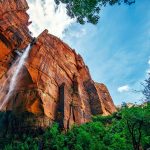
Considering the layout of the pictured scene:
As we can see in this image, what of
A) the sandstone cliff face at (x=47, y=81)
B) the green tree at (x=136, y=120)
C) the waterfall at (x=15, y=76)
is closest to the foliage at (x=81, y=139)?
the green tree at (x=136, y=120)

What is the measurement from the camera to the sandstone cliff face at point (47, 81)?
122ft

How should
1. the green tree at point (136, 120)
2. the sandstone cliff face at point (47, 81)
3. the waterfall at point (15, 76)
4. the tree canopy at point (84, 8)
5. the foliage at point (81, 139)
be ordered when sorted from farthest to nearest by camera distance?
the waterfall at point (15, 76) < the sandstone cliff face at point (47, 81) < the foliage at point (81, 139) < the green tree at point (136, 120) < the tree canopy at point (84, 8)

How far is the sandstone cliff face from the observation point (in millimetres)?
37156

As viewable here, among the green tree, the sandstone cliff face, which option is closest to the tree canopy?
the green tree

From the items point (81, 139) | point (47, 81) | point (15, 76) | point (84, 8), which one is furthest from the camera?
point (15, 76)

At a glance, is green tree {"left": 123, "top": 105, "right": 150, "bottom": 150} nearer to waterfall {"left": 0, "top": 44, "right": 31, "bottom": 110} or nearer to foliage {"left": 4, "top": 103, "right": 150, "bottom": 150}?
foliage {"left": 4, "top": 103, "right": 150, "bottom": 150}

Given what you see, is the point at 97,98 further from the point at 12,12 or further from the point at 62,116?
the point at 12,12

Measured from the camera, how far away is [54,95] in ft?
134

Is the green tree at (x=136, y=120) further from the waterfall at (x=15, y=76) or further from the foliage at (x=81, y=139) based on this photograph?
the waterfall at (x=15, y=76)

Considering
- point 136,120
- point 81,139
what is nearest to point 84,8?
point 136,120

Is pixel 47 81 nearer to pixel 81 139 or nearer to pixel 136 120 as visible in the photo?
pixel 81 139

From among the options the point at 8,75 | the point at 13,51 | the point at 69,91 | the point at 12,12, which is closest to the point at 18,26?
the point at 12,12

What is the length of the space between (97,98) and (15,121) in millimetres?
17961

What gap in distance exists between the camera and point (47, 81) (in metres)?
41.5
